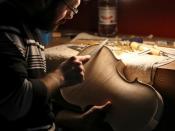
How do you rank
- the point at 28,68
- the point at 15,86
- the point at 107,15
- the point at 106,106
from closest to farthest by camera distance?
the point at 15,86
the point at 28,68
the point at 106,106
the point at 107,15

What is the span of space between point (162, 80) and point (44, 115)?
0.45m

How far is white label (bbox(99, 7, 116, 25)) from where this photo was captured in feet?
5.21

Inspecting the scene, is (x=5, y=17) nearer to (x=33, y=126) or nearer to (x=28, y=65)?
(x=28, y=65)

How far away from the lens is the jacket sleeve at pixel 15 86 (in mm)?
779

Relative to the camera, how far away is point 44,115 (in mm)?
946

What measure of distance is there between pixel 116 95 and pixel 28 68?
1.19 ft

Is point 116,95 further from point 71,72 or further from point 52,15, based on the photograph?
point 52,15

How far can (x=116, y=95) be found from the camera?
114 centimetres

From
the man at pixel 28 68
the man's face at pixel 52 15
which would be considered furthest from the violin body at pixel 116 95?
the man's face at pixel 52 15

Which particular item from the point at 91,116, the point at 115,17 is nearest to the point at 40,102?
the point at 91,116

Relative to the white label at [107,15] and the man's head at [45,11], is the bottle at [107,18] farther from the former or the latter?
the man's head at [45,11]

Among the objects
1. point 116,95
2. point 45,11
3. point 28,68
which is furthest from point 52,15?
point 116,95

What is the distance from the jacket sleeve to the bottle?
2.67 feet

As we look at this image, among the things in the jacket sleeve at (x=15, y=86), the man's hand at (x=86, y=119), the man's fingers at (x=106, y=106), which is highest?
the jacket sleeve at (x=15, y=86)
